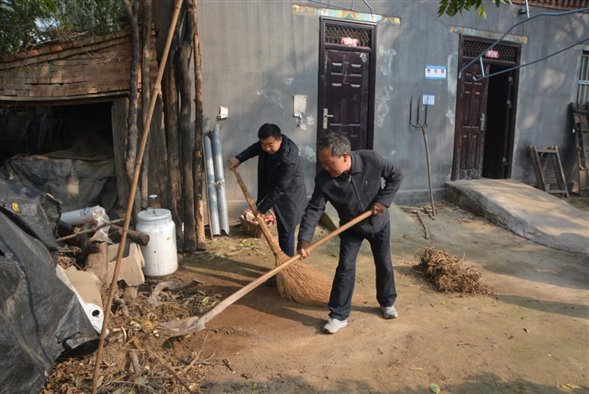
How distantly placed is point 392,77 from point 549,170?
14.5 ft

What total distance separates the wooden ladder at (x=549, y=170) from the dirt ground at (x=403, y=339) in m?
4.15

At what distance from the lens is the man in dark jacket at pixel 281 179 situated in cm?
423

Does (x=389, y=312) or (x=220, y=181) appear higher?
(x=220, y=181)

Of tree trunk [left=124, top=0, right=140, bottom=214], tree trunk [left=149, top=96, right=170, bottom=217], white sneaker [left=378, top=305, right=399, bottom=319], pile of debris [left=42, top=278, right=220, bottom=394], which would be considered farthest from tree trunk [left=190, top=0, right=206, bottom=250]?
white sneaker [left=378, top=305, right=399, bottom=319]

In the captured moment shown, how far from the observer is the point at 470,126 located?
28.9 feet

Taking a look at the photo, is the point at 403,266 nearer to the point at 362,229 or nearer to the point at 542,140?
the point at 362,229

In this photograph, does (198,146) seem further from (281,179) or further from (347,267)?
(347,267)

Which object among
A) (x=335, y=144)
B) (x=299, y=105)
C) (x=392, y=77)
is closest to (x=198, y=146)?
(x=299, y=105)

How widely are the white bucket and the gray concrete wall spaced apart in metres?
2.05

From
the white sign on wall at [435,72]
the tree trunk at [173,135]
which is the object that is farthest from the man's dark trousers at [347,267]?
the white sign on wall at [435,72]

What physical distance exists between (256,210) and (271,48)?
333cm

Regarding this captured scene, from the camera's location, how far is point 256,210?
4328 millimetres

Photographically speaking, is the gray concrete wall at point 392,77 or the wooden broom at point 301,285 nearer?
the wooden broom at point 301,285

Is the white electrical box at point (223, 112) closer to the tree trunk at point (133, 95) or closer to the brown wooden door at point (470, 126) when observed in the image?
the tree trunk at point (133, 95)
